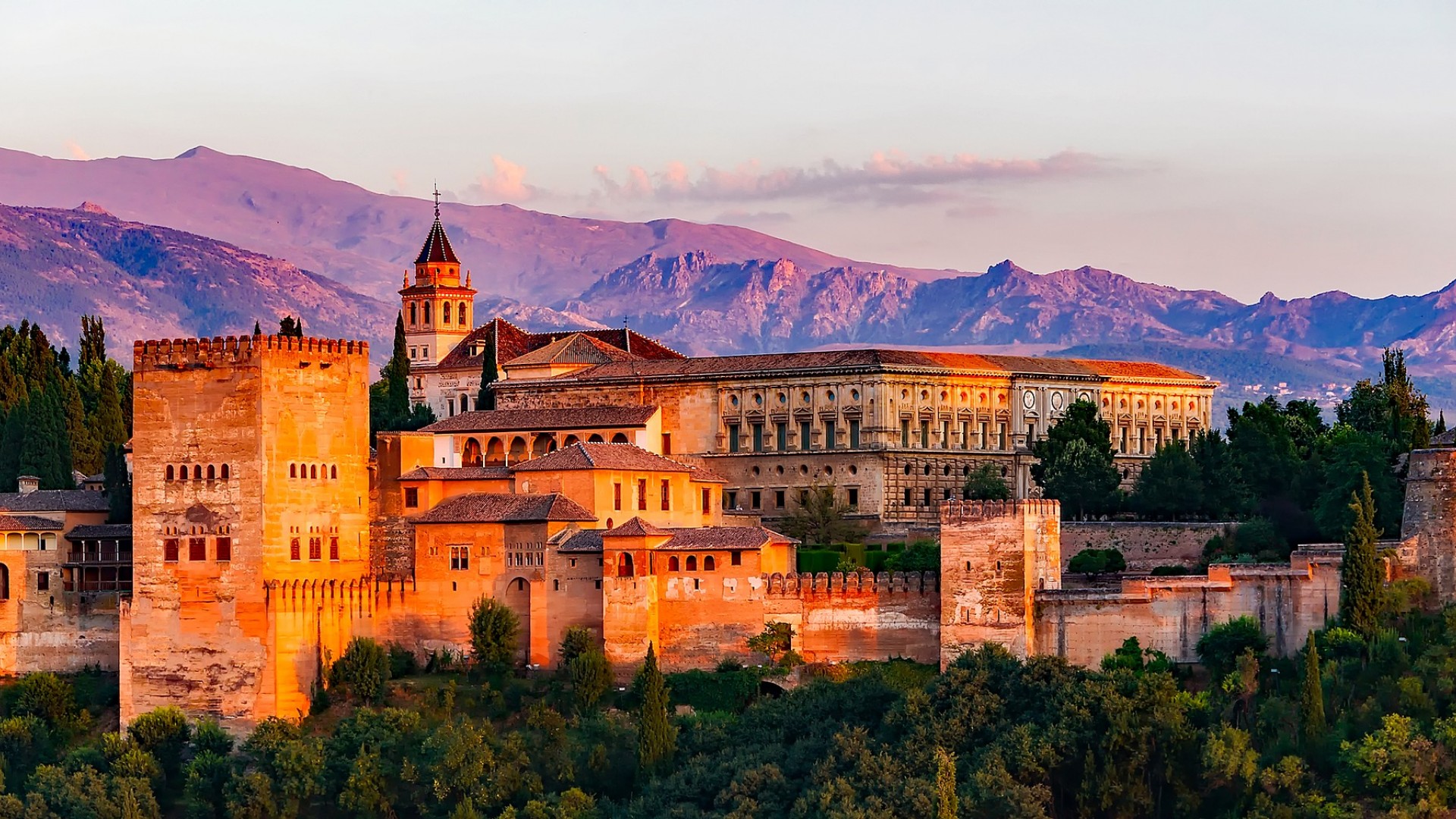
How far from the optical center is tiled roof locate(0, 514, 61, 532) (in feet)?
221

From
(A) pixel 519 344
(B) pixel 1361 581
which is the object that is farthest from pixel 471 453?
(B) pixel 1361 581

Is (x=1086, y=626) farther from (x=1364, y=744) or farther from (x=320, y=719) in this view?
(x=320, y=719)

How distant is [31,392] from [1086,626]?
3869cm

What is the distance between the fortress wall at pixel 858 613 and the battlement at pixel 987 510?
250cm

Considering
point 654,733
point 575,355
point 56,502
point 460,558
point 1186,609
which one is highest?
point 575,355

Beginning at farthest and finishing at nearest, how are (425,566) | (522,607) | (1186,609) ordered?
(425,566)
(522,607)
(1186,609)

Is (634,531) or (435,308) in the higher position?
(435,308)

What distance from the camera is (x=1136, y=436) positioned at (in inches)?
3615

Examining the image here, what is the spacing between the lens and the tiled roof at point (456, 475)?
6875 cm

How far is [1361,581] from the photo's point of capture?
56.2m

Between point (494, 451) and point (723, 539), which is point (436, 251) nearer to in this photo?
point (494, 451)

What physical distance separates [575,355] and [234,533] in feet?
97.4

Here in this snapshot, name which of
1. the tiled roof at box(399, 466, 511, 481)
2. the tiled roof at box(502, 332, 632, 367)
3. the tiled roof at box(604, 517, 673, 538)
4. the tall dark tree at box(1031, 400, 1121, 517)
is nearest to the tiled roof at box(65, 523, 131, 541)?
the tiled roof at box(399, 466, 511, 481)

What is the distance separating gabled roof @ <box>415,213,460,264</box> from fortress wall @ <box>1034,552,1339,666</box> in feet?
206
